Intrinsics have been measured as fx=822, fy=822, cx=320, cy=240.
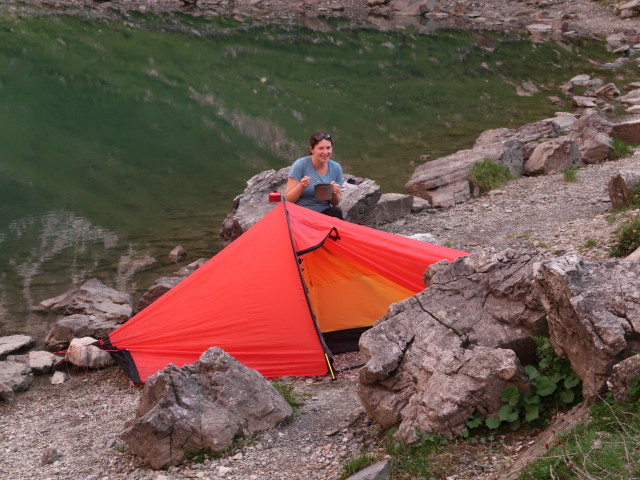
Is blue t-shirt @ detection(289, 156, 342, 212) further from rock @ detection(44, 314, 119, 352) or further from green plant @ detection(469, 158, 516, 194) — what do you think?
green plant @ detection(469, 158, 516, 194)

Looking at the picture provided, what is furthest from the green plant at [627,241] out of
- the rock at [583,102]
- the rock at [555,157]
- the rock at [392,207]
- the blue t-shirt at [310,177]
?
the rock at [583,102]

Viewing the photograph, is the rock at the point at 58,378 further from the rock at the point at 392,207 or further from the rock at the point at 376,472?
the rock at the point at 392,207

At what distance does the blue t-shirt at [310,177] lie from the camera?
10.5m

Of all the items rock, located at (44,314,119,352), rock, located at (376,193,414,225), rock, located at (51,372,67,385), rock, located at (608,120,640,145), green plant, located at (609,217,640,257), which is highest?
rock, located at (608,120,640,145)

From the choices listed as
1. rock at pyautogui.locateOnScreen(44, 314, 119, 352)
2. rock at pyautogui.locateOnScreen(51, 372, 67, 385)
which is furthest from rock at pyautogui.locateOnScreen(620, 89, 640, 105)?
rock at pyautogui.locateOnScreen(51, 372, 67, 385)

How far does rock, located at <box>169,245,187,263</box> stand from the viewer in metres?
14.7

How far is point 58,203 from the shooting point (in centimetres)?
1947

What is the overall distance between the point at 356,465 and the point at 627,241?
529 cm

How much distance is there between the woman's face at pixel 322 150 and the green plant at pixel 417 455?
16.4 ft

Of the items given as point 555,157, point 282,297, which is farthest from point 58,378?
point 555,157

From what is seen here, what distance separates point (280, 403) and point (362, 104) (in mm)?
25401

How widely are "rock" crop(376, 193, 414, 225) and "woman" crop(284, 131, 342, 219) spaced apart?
451cm

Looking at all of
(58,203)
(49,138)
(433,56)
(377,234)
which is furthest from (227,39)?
(377,234)

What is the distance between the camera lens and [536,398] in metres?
5.85
